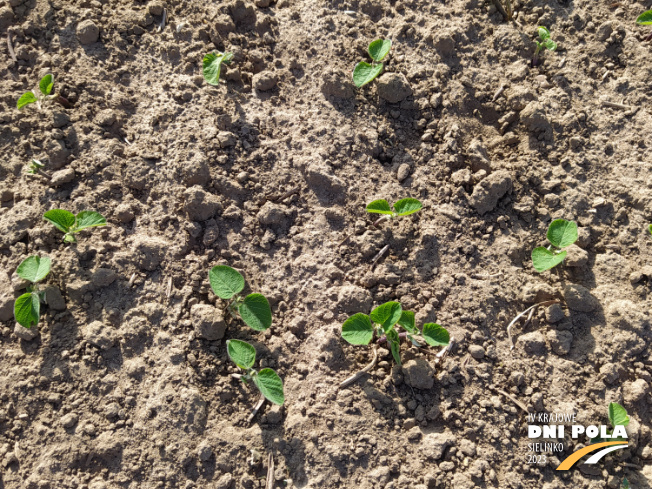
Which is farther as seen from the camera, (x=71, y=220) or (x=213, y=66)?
(x=213, y=66)

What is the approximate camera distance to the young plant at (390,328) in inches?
75.7

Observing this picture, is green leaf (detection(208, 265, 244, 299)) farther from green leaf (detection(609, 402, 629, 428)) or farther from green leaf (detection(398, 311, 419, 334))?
green leaf (detection(609, 402, 629, 428))

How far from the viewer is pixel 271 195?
225 centimetres

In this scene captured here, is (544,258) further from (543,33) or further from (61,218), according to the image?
(61,218)

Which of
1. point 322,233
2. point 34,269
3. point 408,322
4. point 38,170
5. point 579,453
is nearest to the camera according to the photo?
point 579,453

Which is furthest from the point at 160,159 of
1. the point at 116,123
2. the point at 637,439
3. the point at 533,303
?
the point at 637,439

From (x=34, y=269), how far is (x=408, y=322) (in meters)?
1.67

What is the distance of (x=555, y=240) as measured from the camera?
2094 mm

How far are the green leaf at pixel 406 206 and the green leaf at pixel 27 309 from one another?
65.3 inches

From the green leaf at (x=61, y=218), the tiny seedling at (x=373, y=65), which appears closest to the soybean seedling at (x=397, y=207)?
the tiny seedling at (x=373, y=65)

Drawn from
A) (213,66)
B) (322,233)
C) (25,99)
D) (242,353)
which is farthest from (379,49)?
(25,99)

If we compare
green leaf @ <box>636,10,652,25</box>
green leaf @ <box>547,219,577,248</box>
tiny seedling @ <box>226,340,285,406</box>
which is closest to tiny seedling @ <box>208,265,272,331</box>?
tiny seedling @ <box>226,340,285,406</box>

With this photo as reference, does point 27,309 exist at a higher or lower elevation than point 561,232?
lower

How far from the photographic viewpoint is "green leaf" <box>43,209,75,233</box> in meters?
2.09
